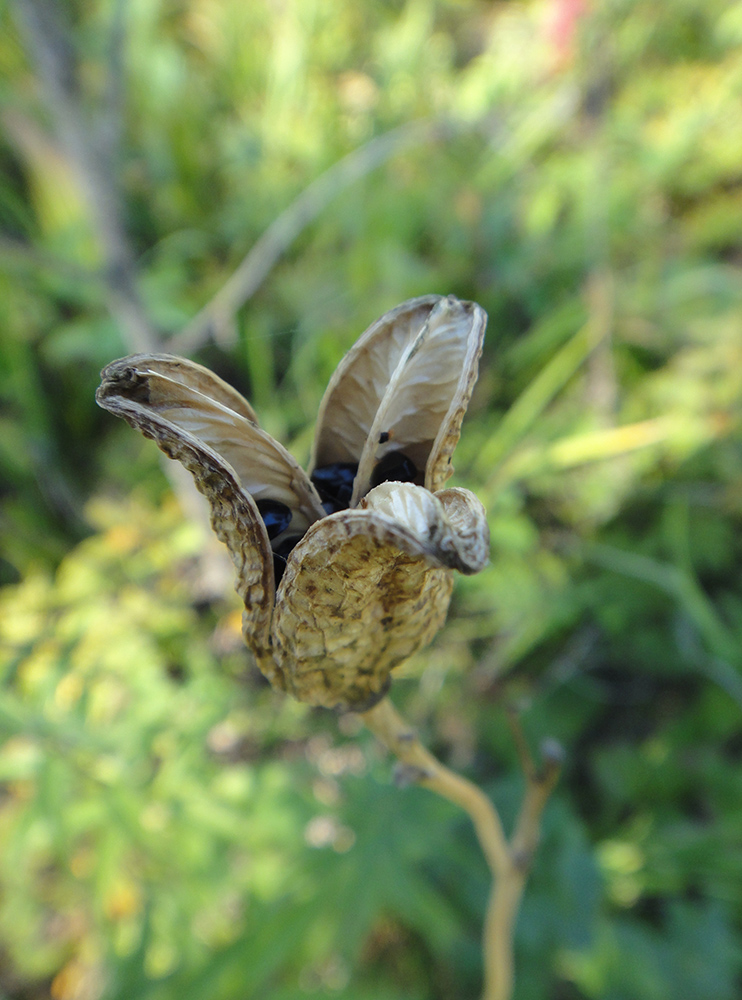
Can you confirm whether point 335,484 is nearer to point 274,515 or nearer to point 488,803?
point 274,515

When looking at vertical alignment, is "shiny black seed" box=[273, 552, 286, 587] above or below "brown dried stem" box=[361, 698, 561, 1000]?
above

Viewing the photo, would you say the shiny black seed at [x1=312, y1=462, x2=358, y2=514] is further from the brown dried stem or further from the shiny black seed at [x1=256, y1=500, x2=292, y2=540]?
the brown dried stem

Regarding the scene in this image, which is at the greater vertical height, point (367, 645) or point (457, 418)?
point (457, 418)

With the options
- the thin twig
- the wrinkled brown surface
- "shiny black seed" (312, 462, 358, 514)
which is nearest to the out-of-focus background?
the thin twig

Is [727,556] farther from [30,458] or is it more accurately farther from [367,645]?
[30,458]

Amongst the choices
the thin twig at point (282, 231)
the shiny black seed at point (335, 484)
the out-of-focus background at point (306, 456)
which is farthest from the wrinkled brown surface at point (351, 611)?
the thin twig at point (282, 231)

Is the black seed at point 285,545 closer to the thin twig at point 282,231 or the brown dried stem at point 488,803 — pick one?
the brown dried stem at point 488,803

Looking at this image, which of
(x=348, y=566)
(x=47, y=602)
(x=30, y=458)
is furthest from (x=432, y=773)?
(x=30, y=458)
